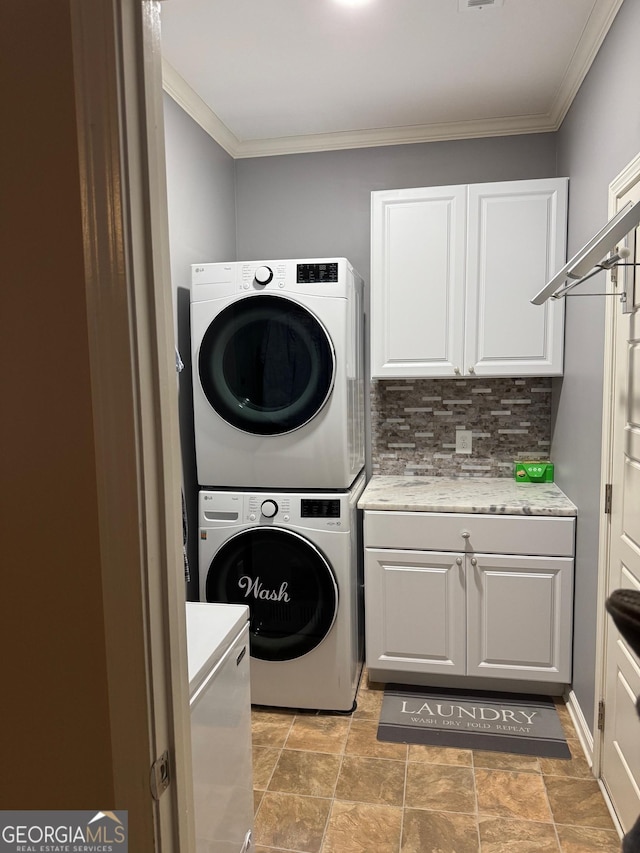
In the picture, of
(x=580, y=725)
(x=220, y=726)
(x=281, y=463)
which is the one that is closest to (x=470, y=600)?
(x=580, y=725)

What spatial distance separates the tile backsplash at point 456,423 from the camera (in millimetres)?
3021

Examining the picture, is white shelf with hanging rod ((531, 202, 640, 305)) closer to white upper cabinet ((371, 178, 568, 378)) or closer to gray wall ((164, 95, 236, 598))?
white upper cabinet ((371, 178, 568, 378))

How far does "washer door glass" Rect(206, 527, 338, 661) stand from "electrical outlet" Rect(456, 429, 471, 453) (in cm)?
104

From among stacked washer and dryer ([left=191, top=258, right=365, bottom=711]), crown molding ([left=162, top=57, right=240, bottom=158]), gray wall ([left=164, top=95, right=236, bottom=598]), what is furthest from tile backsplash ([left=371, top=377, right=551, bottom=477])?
crown molding ([left=162, top=57, right=240, bottom=158])

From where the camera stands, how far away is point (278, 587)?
8.34 feet

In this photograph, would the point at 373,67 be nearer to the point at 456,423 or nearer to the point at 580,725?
the point at 456,423

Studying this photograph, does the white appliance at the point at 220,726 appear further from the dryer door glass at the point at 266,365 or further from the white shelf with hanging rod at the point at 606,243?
the white shelf with hanging rod at the point at 606,243

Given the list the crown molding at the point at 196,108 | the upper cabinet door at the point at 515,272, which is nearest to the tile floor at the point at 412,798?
the upper cabinet door at the point at 515,272

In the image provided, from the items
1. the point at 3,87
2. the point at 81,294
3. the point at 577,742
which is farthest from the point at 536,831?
the point at 3,87

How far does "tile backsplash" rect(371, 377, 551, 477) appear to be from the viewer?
3.02 m

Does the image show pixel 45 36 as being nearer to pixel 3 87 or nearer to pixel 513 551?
pixel 3 87

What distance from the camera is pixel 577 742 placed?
2332 mm

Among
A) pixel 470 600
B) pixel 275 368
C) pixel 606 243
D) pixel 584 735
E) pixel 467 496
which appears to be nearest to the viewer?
pixel 606 243

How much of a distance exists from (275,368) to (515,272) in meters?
1.17
